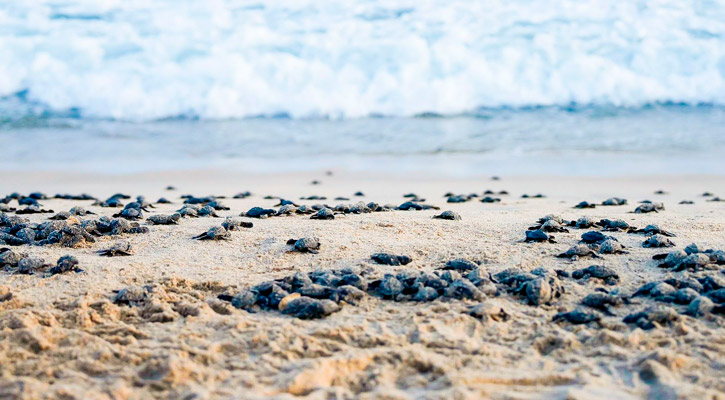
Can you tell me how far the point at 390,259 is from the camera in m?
3.93

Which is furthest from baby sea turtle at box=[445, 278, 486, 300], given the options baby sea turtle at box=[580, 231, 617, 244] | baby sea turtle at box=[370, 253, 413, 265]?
baby sea turtle at box=[580, 231, 617, 244]

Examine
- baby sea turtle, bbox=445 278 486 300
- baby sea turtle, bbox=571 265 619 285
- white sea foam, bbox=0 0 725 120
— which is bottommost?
baby sea turtle, bbox=445 278 486 300

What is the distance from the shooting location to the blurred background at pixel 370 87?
42.0 feet

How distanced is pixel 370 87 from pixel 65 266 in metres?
13.4

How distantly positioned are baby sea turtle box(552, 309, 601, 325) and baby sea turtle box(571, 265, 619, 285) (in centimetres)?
57

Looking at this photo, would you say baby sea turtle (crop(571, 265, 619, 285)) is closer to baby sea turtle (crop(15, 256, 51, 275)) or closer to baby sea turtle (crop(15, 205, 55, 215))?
baby sea turtle (crop(15, 256, 51, 275))

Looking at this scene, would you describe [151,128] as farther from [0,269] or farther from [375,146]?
[0,269]

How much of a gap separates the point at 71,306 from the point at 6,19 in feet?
63.5

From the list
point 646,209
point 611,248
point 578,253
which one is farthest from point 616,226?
point 646,209

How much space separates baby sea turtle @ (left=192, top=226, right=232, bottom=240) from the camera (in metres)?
4.51

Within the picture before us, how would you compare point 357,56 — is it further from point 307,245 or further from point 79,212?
point 307,245

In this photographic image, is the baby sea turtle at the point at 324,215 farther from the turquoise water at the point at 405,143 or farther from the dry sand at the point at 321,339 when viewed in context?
the turquoise water at the point at 405,143

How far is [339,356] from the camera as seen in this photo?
2.70 metres

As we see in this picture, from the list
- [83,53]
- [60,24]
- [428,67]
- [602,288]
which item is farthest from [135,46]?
[602,288]
